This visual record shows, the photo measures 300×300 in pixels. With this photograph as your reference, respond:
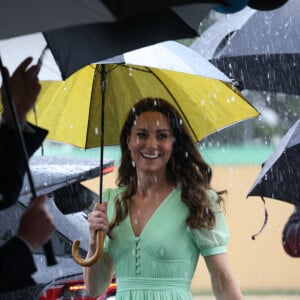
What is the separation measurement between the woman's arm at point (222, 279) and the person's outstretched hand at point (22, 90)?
5.50ft

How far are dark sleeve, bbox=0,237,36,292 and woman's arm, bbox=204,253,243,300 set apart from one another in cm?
177

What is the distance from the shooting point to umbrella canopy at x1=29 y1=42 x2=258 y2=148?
21.5 ft

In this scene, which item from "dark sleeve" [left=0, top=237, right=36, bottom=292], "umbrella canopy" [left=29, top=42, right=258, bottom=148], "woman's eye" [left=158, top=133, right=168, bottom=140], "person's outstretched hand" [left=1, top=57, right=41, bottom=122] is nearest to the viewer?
"dark sleeve" [left=0, top=237, right=36, bottom=292]

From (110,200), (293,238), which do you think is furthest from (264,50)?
(110,200)

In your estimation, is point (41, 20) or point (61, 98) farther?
point (61, 98)

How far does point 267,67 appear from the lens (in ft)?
27.2

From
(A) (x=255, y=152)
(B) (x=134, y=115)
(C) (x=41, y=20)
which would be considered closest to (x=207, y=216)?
(B) (x=134, y=115)

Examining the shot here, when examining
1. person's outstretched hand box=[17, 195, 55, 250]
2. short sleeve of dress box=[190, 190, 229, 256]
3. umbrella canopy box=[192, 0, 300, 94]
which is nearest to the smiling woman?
short sleeve of dress box=[190, 190, 229, 256]

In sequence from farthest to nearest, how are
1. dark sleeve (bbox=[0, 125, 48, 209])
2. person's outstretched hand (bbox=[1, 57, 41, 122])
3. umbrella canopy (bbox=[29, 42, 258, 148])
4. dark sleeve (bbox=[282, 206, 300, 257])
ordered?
dark sleeve (bbox=[282, 206, 300, 257]) < umbrella canopy (bbox=[29, 42, 258, 148]) < person's outstretched hand (bbox=[1, 57, 41, 122]) < dark sleeve (bbox=[0, 125, 48, 209])

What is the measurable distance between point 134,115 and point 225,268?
87 cm

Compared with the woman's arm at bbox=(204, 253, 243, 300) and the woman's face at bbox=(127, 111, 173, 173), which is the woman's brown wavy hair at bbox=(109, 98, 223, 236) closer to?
the woman's face at bbox=(127, 111, 173, 173)

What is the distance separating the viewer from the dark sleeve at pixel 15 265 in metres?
4.16

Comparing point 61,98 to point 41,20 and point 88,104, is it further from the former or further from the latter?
point 41,20

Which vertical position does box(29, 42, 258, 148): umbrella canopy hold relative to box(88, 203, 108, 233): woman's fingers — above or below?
above
